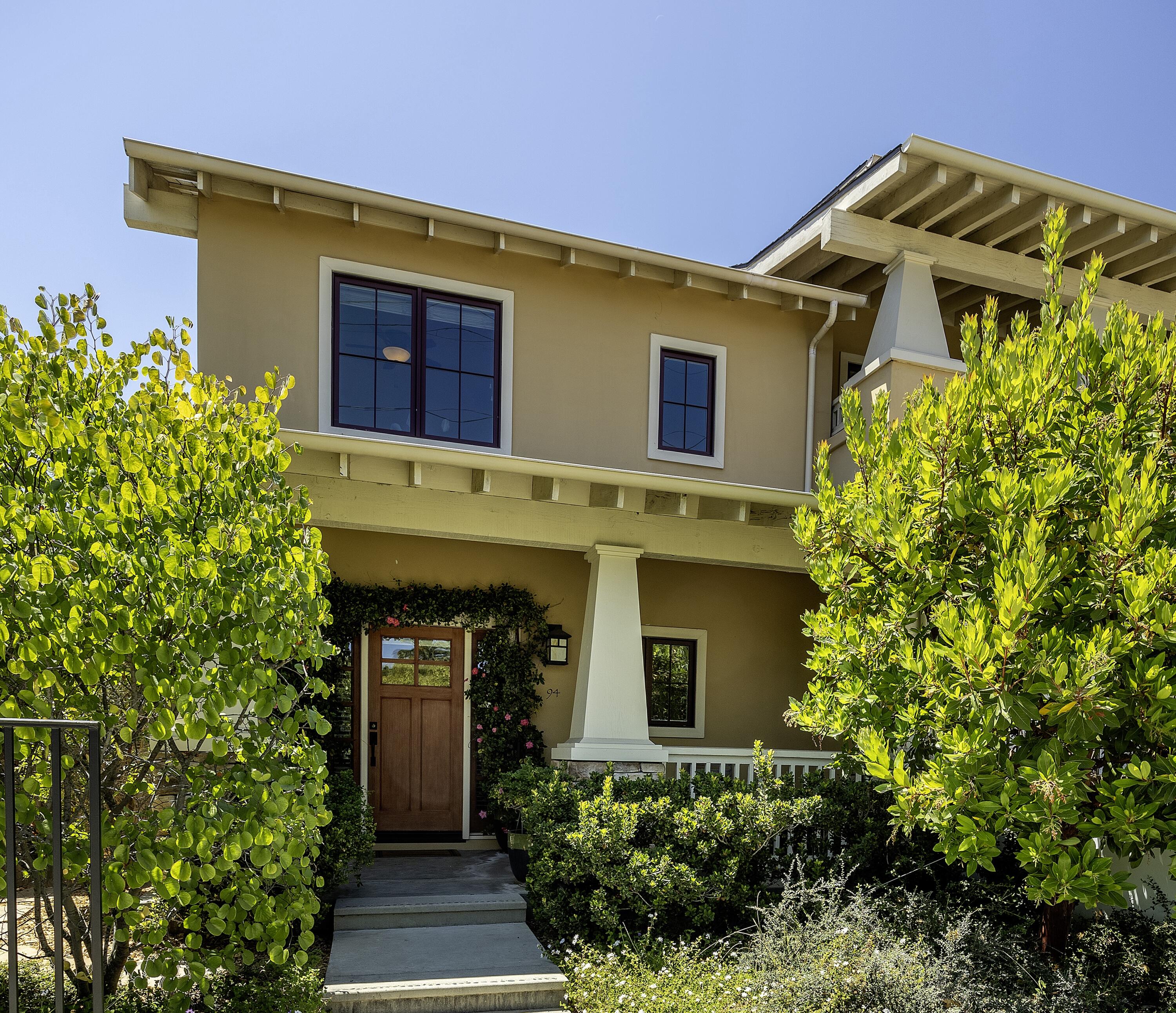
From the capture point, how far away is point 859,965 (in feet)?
14.5

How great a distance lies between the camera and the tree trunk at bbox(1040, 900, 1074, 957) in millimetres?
5137

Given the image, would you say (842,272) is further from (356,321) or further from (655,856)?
(655,856)

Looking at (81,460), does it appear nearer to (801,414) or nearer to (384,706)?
(384,706)

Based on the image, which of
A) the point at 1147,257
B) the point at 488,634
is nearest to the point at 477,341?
the point at 488,634

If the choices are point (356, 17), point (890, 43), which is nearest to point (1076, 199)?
point (890, 43)

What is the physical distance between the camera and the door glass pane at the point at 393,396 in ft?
23.6

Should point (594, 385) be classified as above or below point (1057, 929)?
above

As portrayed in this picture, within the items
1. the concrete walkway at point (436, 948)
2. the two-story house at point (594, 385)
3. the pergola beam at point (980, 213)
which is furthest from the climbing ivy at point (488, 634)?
the pergola beam at point (980, 213)

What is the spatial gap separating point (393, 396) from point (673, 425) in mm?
3007

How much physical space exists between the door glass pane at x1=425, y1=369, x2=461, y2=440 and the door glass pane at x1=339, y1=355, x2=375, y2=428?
1.65 ft

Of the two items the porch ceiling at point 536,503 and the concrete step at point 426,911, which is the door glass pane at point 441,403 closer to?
the porch ceiling at point 536,503

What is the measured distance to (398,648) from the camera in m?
8.16

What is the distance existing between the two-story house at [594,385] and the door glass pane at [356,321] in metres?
0.02

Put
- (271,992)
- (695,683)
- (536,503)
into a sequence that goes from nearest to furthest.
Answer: (271,992) → (536,503) → (695,683)
